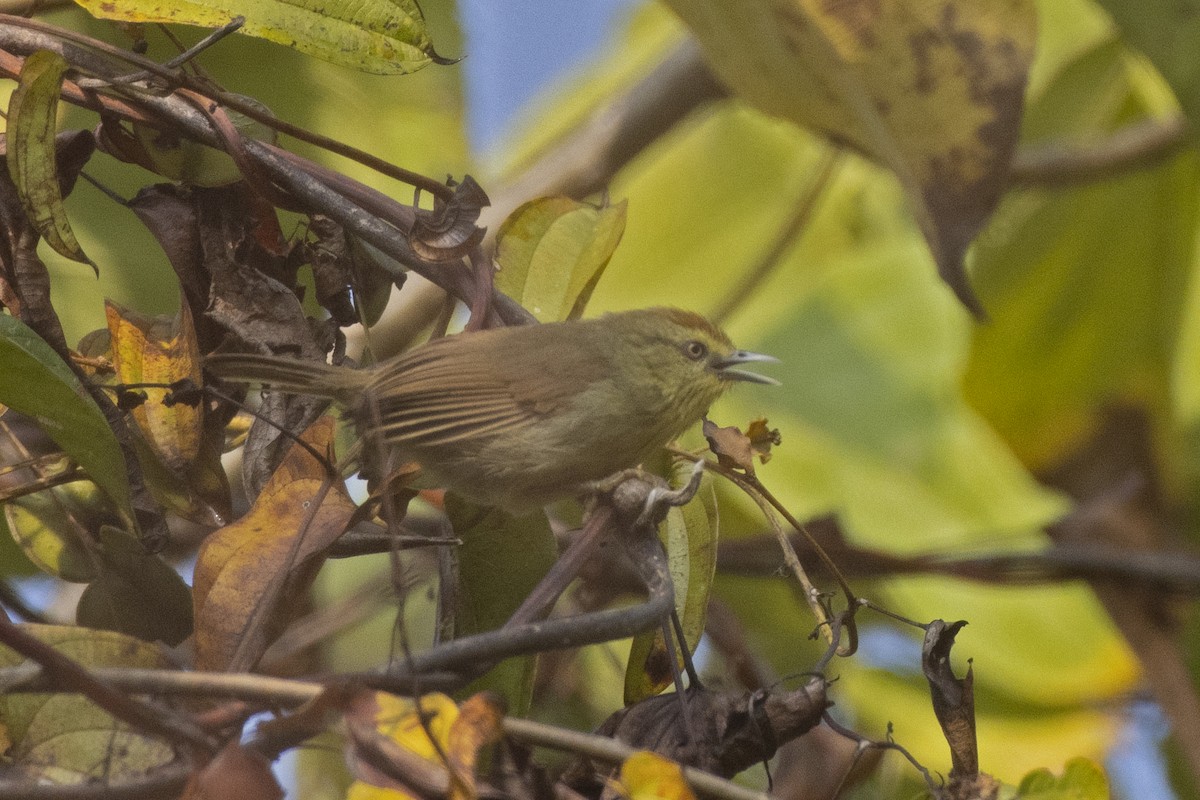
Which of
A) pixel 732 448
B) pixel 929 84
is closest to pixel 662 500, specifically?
pixel 732 448

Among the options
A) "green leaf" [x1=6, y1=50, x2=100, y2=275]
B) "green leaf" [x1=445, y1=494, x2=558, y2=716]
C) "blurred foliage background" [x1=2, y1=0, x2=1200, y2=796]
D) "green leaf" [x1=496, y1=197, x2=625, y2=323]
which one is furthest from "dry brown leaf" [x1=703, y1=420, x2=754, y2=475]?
"blurred foliage background" [x1=2, y1=0, x2=1200, y2=796]

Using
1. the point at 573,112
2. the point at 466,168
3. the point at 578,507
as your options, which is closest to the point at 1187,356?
the point at 573,112

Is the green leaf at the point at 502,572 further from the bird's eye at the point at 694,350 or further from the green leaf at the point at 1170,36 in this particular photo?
the green leaf at the point at 1170,36

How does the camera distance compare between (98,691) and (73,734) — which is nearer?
(98,691)

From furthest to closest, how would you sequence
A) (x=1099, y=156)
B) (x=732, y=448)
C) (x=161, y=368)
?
(x=1099, y=156) → (x=161, y=368) → (x=732, y=448)

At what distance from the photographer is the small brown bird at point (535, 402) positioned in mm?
2160

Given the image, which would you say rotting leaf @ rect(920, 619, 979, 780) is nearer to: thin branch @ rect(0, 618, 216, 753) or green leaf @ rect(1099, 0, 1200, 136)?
thin branch @ rect(0, 618, 216, 753)

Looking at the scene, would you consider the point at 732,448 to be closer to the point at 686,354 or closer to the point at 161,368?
the point at 161,368

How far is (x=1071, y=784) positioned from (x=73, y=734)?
3.58 ft

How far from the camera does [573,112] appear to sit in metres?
4.87

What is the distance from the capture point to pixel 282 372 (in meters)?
1.80

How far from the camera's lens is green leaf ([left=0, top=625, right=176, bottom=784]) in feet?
4.78

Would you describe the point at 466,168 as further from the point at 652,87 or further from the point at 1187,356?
the point at 1187,356

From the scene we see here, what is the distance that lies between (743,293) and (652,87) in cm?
63
